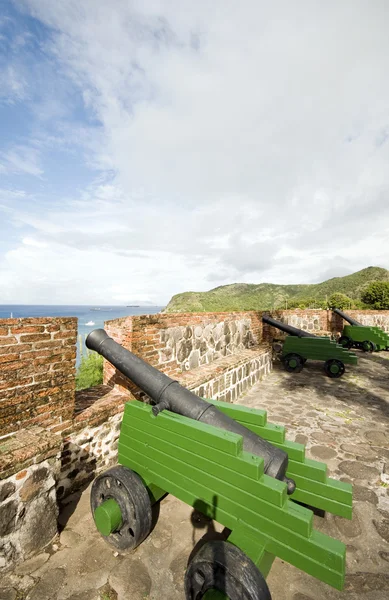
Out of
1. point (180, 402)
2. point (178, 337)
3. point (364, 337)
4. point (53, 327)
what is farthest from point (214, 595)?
point (364, 337)

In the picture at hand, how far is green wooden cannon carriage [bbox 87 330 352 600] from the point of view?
68.1 inches

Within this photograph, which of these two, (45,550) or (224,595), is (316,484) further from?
(45,550)

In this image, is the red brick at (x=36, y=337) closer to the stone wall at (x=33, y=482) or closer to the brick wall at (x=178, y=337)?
the stone wall at (x=33, y=482)

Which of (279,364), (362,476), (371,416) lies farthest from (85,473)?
(279,364)

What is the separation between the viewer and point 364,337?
37.0 ft

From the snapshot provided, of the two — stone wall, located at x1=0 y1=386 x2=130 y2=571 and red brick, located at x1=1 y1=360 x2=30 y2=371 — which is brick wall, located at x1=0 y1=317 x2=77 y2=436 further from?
stone wall, located at x1=0 y1=386 x2=130 y2=571

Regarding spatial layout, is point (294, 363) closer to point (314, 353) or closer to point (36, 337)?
point (314, 353)

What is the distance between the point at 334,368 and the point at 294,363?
1.01 meters

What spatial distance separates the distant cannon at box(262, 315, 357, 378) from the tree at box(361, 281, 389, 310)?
21821 millimetres

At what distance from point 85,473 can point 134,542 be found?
1143 mm

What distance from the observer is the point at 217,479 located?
2.10 m

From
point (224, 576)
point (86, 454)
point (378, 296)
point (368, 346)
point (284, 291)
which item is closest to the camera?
point (224, 576)

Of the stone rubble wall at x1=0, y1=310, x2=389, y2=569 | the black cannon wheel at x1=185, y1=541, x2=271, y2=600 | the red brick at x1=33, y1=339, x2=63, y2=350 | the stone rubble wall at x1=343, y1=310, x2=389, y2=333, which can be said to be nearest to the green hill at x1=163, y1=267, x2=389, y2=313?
the stone rubble wall at x1=343, y1=310, x2=389, y2=333

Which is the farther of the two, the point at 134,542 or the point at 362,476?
the point at 362,476
